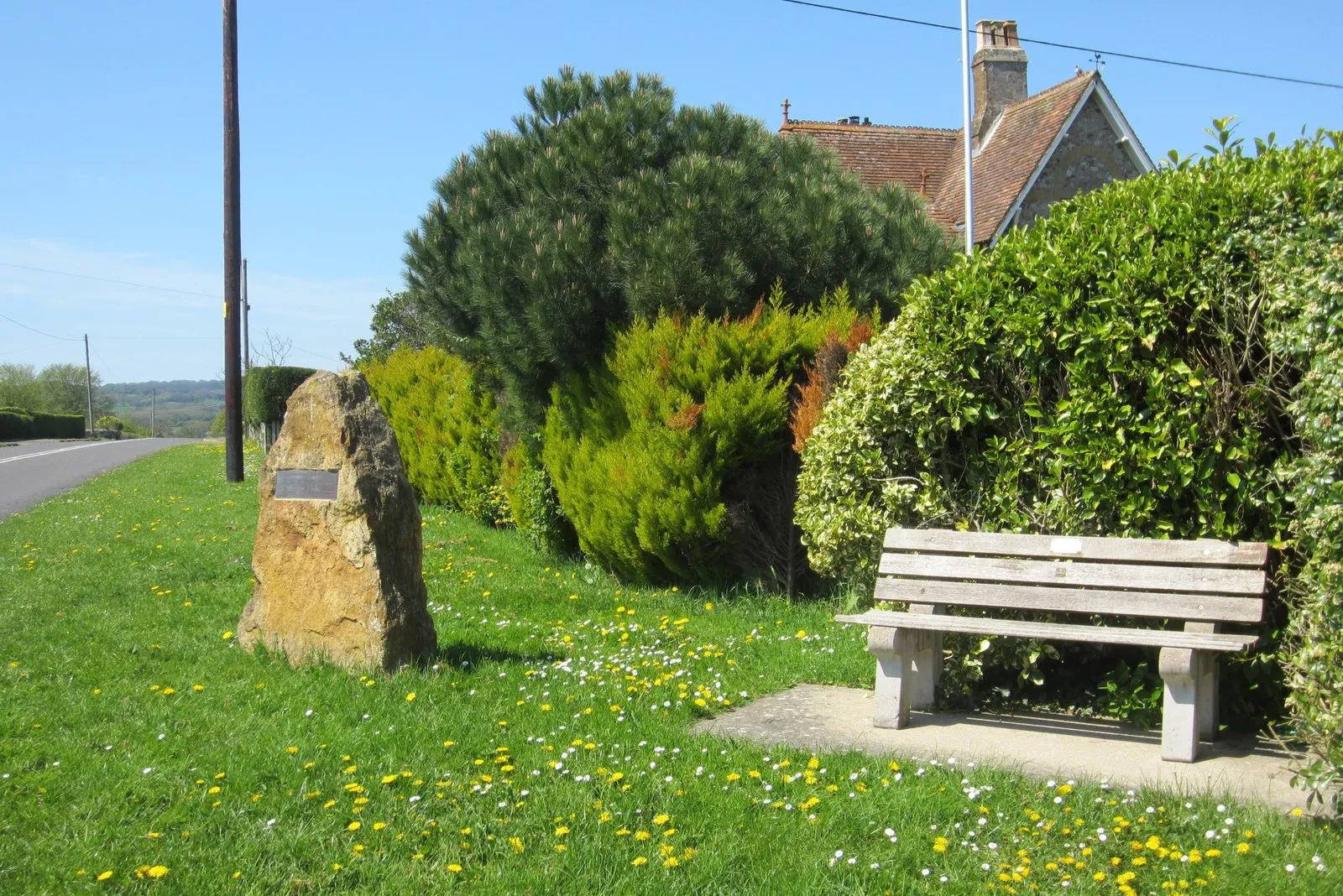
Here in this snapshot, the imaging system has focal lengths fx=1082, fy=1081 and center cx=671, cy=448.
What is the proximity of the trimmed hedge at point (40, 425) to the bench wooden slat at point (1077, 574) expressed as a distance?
50051mm

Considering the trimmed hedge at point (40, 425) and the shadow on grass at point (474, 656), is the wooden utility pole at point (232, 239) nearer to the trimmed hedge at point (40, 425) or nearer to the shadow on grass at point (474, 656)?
the shadow on grass at point (474, 656)

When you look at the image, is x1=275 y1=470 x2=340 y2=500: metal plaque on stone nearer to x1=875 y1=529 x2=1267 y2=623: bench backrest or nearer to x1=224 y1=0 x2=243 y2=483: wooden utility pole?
x1=875 y1=529 x2=1267 y2=623: bench backrest

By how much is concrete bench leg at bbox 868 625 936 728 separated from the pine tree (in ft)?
12.4

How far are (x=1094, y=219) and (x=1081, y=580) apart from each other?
1.67 m

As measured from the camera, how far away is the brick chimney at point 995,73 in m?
22.2

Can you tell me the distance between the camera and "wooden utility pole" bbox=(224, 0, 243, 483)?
15898mm

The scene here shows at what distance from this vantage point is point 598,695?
536 centimetres

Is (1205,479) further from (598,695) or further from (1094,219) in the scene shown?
(598,695)

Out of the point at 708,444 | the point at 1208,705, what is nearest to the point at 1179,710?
the point at 1208,705

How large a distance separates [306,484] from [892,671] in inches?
129

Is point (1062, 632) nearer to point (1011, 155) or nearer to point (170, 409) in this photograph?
point (1011, 155)

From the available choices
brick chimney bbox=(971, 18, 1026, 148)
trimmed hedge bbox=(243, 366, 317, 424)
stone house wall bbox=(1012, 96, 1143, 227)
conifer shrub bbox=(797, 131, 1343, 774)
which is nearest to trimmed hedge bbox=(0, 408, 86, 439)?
trimmed hedge bbox=(243, 366, 317, 424)

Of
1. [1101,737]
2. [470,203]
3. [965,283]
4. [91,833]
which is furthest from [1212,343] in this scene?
[470,203]

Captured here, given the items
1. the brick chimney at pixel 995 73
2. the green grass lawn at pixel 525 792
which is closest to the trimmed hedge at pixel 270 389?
the brick chimney at pixel 995 73
